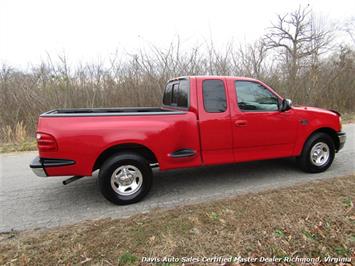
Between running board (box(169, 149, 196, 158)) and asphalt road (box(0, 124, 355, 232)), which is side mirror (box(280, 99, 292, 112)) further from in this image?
running board (box(169, 149, 196, 158))

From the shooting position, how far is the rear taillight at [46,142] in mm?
3553

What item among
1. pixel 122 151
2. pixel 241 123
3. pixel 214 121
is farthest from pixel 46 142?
pixel 241 123

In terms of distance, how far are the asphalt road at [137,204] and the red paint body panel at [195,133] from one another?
1.63 ft

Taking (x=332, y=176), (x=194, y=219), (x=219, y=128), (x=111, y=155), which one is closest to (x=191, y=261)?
(x=194, y=219)

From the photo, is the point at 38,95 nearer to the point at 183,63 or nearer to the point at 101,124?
the point at 183,63

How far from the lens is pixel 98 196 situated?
430 centimetres

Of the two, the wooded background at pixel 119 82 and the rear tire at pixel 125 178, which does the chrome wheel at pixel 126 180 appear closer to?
the rear tire at pixel 125 178

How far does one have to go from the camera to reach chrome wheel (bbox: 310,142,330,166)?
504 cm

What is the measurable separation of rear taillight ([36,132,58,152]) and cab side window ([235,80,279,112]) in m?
3.04

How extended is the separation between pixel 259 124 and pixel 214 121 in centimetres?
90

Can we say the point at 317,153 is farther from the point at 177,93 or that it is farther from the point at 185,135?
the point at 177,93

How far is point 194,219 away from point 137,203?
3.76ft

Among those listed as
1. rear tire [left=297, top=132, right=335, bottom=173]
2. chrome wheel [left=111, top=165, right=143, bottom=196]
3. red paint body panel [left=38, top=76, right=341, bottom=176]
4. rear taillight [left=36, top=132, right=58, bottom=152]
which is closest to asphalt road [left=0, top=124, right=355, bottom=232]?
rear tire [left=297, top=132, right=335, bottom=173]

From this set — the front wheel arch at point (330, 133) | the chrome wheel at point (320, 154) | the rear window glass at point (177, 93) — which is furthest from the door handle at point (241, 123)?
the chrome wheel at point (320, 154)
